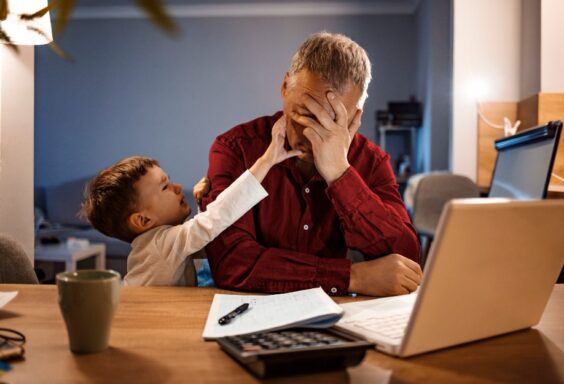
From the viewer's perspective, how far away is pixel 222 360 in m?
0.71

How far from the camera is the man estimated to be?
3.89ft

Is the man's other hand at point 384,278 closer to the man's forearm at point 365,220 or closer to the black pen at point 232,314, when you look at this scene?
the man's forearm at point 365,220

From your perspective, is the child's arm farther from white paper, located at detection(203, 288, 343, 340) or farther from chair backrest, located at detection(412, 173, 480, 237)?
chair backrest, located at detection(412, 173, 480, 237)

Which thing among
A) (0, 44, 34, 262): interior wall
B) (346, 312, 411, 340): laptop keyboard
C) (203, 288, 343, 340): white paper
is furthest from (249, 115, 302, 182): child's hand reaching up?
(0, 44, 34, 262): interior wall

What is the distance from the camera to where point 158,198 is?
145 centimetres

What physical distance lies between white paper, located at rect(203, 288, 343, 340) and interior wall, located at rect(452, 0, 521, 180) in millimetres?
3095

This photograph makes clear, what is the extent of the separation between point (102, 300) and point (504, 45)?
3579 mm

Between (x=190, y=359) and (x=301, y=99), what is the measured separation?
84cm

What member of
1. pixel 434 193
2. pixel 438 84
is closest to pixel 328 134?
pixel 434 193

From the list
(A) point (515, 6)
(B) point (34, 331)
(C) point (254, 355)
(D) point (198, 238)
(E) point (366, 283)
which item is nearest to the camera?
(C) point (254, 355)

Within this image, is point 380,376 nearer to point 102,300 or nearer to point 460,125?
point 102,300

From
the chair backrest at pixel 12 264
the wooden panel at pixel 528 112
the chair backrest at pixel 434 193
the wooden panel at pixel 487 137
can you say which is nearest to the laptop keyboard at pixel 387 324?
the chair backrest at pixel 12 264

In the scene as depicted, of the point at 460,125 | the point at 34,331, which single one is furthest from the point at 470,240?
the point at 460,125

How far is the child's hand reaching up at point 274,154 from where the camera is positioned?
4.43 feet
